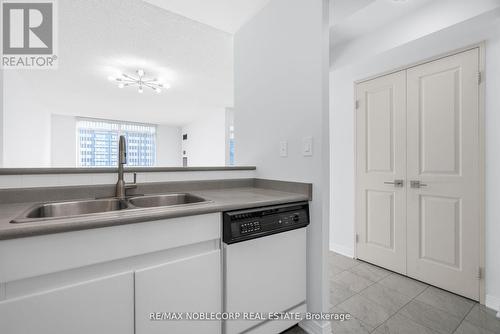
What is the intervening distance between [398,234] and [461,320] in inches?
31.0

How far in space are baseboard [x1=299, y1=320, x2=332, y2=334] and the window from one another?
6.66 metres

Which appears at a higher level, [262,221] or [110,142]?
[110,142]

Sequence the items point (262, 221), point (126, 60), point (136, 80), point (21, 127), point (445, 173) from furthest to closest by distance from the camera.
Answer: point (136, 80)
point (21, 127)
point (126, 60)
point (445, 173)
point (262, 221)

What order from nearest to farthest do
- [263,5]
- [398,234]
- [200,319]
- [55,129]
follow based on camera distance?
[200,319] → [263,5] → [398,234] → [55,129]

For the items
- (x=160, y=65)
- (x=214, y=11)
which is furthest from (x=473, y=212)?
(x=160, y=65)

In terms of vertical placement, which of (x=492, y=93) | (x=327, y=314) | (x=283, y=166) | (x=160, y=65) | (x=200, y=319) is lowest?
(x=327, y=314)

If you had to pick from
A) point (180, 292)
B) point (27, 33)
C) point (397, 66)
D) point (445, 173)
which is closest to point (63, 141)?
point (27, 33)

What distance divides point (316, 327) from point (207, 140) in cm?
579

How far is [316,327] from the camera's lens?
1.41 metres

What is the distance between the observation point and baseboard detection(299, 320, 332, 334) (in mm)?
1392

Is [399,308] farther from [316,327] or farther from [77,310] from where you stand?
[77,310]

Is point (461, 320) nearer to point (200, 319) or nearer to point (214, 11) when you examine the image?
point (200, 319)

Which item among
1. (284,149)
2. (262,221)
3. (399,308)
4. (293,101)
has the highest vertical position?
(293,101)

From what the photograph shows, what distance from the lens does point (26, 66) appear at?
3049 mm
